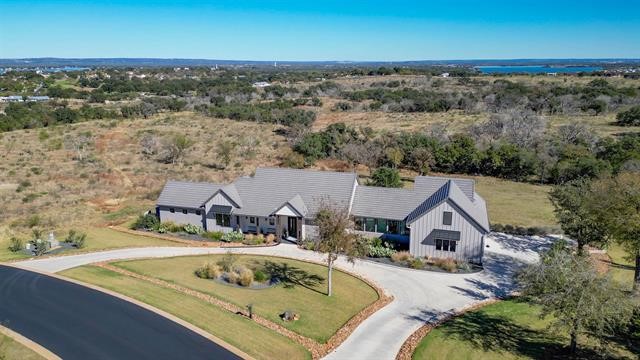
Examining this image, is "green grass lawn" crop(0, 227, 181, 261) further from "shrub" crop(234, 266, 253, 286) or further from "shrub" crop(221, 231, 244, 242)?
"shrub" crop(234, 266, 253, 286)

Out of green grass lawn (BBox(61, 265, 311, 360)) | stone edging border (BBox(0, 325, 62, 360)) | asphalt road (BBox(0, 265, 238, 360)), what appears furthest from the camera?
green grass lawn (BBox(61, 265, 311, 360))

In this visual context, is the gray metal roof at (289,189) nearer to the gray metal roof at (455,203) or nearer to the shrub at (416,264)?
the gray metal roof at (455,203)

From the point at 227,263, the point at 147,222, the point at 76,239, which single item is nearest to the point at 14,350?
the point at 227,263

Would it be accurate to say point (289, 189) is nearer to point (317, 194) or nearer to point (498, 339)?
point (317, 194)

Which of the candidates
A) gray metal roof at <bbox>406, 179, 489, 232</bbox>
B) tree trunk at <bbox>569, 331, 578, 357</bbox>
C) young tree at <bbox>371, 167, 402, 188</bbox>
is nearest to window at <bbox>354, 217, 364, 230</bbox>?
gray metal roof at <bbox>406, 179, 489, 232</bbox>

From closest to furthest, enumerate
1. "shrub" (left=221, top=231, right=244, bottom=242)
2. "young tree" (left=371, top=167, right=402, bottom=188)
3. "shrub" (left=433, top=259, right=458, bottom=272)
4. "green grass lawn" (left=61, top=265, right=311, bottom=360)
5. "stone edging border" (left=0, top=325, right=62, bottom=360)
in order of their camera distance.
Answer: "stone edging border" (left=0, top=325, right=62, bottom=360) → "green grass lawn" (left=61, top=265, right=311, bottom=360) → "shrub" (left=433, top=259, right=458, bottom=272) → "shrub" (left=221, top=231, right=244, bottom=242) → "young tree" (left=371, top=167, right=402, bottom=188)

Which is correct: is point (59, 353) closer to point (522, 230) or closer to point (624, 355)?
point (624, 355)

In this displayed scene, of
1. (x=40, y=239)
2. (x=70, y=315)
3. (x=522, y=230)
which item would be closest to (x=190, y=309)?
(x=70, y=315)

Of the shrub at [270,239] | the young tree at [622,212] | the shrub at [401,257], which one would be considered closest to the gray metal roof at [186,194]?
the shrub at [270,239]
